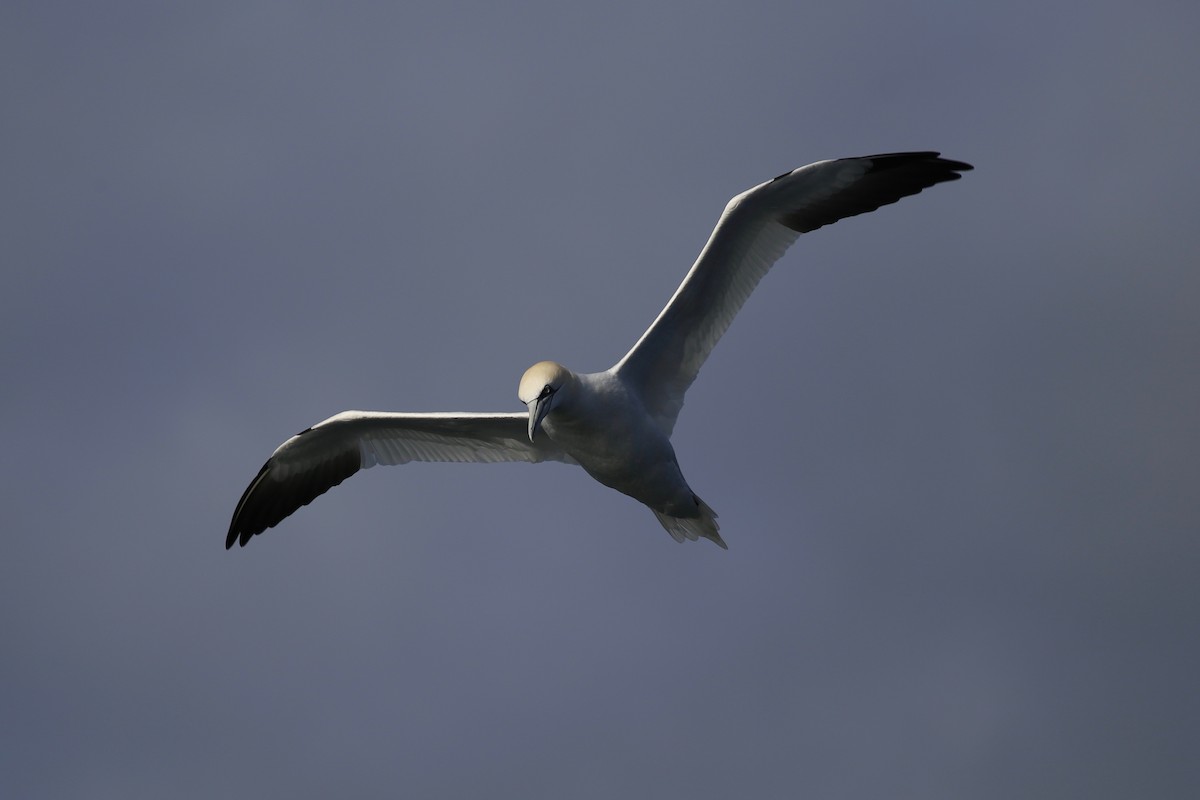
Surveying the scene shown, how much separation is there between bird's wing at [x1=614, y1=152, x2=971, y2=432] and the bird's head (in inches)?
40.7

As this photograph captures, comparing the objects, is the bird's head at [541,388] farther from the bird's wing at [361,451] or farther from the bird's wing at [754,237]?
the bird's wing at [361,451]

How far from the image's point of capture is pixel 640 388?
1530cm

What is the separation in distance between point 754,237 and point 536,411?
115 inches

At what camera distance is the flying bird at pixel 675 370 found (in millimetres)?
14492

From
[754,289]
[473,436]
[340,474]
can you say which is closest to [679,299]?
[754,289]

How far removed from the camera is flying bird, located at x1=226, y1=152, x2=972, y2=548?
1449cm

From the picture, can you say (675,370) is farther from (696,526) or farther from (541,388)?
(541,388)

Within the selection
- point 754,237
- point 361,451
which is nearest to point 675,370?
point 754,237

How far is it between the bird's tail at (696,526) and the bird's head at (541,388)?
250cm

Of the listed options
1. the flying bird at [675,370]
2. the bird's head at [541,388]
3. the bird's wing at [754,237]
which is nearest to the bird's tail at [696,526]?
the flying bird at [675,370]

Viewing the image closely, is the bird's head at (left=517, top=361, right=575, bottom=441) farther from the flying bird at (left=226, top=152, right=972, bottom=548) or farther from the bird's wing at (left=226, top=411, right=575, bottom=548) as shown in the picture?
Result: the bird's wing at (left=226, top=411, right=575, bottom=548)

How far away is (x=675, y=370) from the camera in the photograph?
15.5 meters

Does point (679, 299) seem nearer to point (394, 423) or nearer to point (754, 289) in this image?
point (754, 289)

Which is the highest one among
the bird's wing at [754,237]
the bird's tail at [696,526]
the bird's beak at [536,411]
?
the bird's wing at [754,237]
